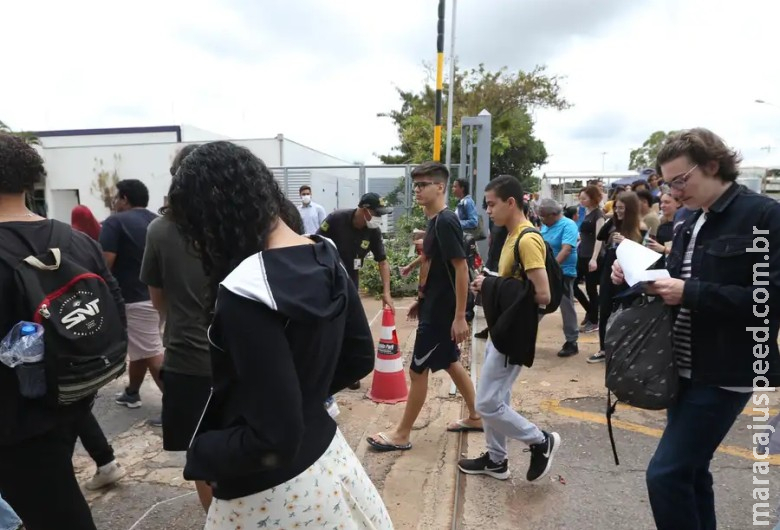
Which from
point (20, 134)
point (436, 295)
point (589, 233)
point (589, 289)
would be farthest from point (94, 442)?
point (20, 134)

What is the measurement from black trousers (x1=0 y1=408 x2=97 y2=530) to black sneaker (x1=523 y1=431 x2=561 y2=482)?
228cm

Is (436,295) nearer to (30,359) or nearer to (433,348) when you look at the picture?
(433,348)

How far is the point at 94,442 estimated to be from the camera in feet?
9.87

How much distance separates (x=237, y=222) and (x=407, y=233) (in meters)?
9.21

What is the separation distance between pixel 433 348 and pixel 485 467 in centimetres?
79

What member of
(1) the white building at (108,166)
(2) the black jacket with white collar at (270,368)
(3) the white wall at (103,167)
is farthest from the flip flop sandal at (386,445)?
(3) the white wall at (103,167)

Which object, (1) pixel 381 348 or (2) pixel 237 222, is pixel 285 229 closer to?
(2) pixel 237 222

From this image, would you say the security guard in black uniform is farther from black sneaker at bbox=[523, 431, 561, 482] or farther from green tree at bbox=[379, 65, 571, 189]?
green tree at bbox=[379, 65, 571, 189]

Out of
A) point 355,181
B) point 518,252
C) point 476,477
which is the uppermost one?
point 355,181

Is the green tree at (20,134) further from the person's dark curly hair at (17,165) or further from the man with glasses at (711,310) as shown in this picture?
the man with glasses at (711,310)

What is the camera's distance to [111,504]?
9.70 feet

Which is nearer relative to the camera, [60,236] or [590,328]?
[60,236]

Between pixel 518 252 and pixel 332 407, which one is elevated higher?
pixel 518 252

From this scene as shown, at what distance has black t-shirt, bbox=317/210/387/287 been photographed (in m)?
4.74
